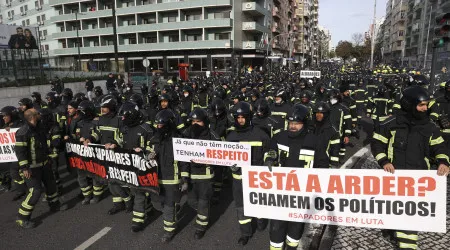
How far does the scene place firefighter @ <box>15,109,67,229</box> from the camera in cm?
545

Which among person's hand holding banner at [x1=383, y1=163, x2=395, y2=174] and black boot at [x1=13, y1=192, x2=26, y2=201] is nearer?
person's hand holding banner at [x1=383, y1=163, x2=395, y2=174]

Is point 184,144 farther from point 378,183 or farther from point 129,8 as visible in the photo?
point 129,8

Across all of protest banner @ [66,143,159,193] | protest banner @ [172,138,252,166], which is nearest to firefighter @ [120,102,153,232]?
protest banner @ [66,143,159,193]

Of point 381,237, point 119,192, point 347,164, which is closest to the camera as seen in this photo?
point 381,237

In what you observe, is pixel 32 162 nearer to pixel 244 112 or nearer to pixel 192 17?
pixel 244 112

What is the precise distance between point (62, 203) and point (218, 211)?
131 inches

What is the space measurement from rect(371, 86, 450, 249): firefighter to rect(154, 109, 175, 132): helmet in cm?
307

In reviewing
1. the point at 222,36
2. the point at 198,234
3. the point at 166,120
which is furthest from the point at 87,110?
the point at 222,36

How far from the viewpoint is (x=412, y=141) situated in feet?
12.7

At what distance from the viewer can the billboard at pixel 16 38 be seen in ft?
67.9

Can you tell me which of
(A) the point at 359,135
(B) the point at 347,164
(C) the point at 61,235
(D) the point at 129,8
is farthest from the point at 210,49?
(C) the point at 61,235

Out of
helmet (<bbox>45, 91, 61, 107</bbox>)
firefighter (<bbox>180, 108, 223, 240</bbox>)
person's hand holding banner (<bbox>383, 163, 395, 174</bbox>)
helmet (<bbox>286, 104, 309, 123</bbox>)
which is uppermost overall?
helmet (<bbox>286, 104, 309, 123</bbox>)

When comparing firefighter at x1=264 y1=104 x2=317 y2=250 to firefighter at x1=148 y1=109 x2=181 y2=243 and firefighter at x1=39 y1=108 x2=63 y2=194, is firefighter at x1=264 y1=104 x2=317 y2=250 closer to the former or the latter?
firefighter at x1=148 y1=109 x2=181 y2=243

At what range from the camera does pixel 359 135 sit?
1191 cm
